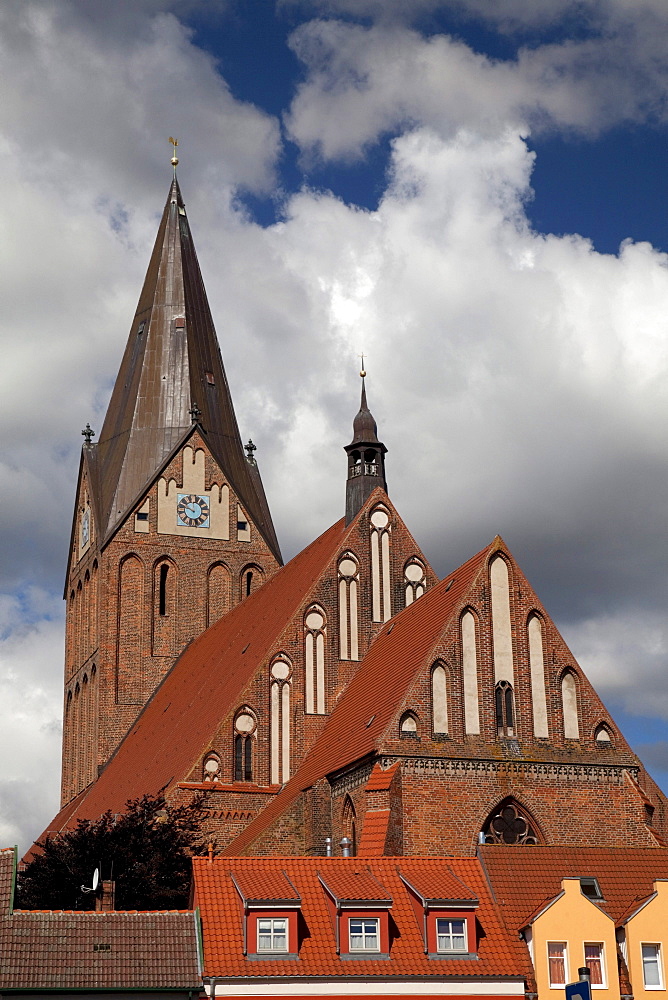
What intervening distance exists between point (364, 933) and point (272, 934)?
147cm

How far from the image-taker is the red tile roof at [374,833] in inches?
1069

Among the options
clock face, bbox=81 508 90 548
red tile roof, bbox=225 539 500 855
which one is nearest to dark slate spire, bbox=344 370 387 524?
red tile roof, bbox=225 539 500 855

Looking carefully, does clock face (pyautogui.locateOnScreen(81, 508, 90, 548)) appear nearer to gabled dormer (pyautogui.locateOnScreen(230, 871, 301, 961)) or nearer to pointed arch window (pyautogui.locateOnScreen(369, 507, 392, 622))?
pointed arch window (pyautogui.locateOnScreen(369, 507, 392, 622))

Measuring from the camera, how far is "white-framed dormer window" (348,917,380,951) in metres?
22.3

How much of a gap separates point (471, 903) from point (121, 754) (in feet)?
78.7

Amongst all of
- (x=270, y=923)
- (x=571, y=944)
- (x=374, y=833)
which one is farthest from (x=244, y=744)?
(x=571, y=944)

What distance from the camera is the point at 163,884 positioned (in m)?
28.5

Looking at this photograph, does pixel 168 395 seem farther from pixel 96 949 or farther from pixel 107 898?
pixel 96 949

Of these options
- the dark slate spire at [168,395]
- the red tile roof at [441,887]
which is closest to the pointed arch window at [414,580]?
the dark slate spire at [168,395]

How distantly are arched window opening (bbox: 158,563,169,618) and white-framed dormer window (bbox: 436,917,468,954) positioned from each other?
26.8m

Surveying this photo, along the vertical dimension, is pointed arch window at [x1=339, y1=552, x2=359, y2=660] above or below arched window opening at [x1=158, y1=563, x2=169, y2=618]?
below

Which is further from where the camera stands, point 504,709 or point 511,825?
point 504,709

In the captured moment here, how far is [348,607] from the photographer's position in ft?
120

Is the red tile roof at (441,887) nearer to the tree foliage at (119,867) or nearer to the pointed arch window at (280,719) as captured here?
the tree foliage at (119,867)
